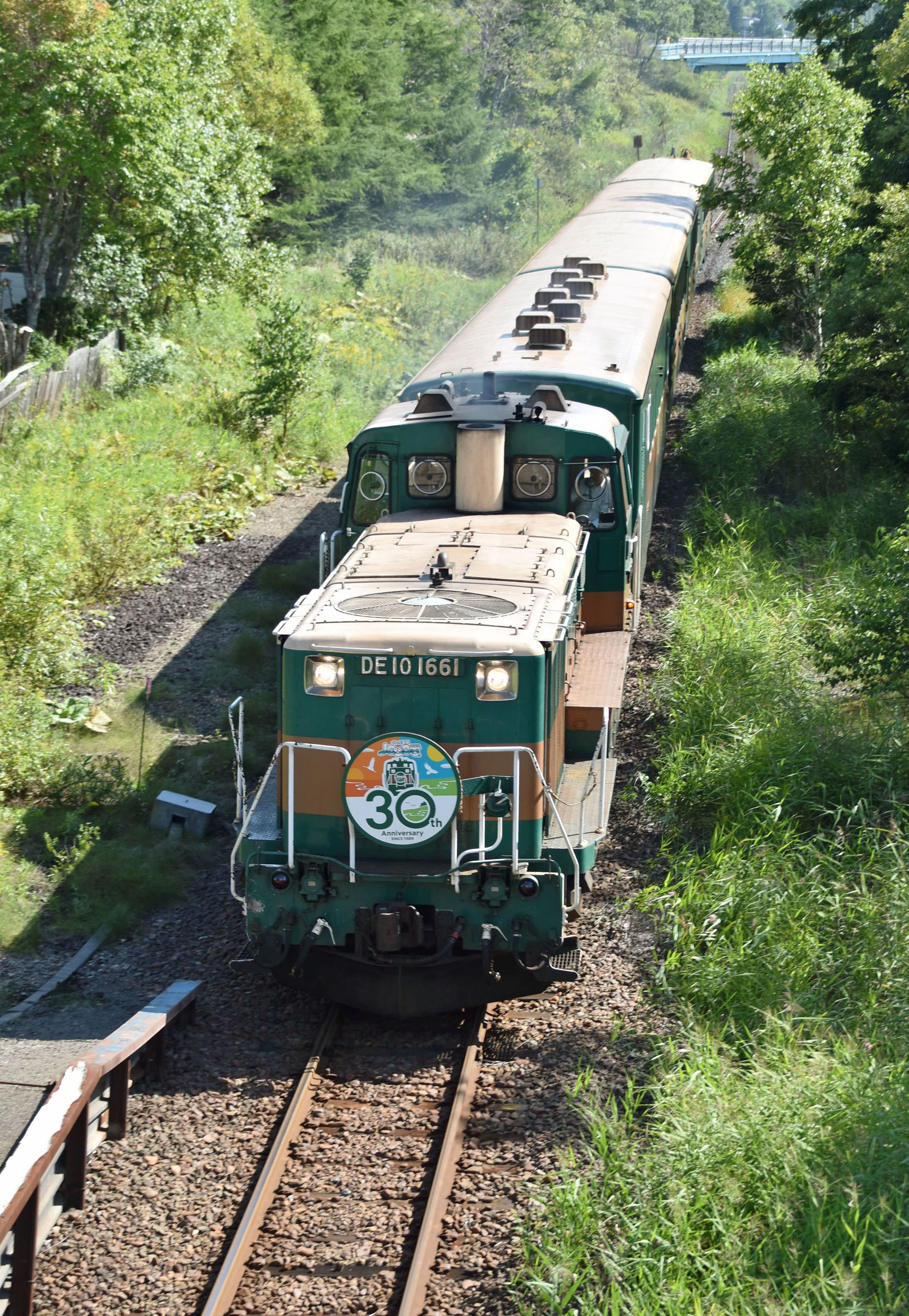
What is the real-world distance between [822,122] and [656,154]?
38050 mm

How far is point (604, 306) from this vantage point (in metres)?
12.4

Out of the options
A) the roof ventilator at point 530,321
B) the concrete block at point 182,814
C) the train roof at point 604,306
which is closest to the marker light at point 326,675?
the concrete block at point 182,814

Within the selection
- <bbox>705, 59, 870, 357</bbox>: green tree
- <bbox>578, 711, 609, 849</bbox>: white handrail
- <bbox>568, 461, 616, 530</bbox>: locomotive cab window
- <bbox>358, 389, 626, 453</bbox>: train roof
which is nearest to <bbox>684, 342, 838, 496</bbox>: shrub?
<bbox>705, 59, 870, 357</bbox>: green tree

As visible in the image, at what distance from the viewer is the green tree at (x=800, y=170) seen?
18.3 m

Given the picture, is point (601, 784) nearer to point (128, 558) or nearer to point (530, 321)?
point (530, 321)

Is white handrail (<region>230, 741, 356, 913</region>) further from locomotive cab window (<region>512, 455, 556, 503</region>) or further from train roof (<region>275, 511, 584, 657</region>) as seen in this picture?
locomotive cab window (<region>512, 455, 556, 503</region>)

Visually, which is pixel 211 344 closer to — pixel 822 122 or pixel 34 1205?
pixel 822 122

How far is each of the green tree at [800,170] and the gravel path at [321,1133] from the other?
12913 mm

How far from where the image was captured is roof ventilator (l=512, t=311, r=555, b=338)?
11203mm

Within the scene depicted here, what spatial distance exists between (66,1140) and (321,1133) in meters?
1.34

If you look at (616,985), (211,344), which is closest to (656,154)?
(211,344)

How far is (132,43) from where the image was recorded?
Result: 20234mm

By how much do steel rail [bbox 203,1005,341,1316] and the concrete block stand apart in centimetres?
272

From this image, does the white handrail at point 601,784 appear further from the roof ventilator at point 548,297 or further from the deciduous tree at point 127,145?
the deciduous tree at point 127,145
